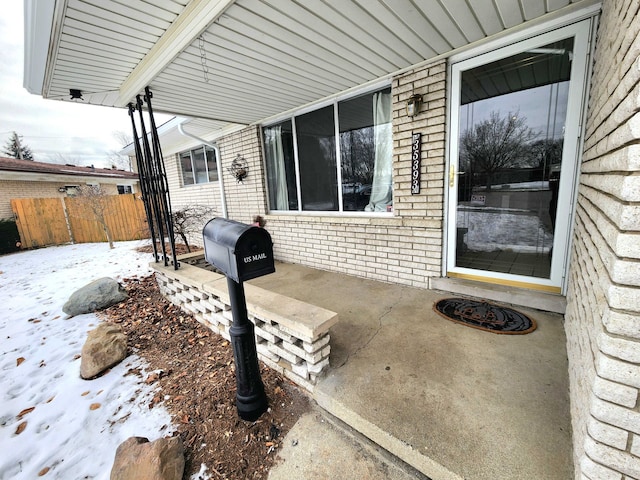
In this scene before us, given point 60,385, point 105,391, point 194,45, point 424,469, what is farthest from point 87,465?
point 194,45

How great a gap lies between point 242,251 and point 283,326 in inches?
32.0

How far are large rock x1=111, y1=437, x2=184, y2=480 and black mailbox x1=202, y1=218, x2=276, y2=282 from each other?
103 cm

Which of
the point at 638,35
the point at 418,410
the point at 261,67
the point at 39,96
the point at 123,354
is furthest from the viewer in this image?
the point at 39,96

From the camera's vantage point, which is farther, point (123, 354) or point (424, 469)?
point (123, 354)

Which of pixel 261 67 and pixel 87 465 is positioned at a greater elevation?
pixel 261 67

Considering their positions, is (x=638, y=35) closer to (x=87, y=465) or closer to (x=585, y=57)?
(x=585, y=57)

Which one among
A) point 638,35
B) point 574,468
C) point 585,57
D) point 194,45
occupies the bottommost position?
point 574,468

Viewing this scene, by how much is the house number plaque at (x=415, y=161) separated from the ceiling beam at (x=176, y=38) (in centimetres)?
217

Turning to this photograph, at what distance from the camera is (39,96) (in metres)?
3.32

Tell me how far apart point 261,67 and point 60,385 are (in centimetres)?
359

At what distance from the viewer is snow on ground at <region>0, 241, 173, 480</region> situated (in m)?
1.68

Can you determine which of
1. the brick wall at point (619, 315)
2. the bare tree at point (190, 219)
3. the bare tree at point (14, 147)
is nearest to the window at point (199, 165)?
the bare tree at point (190, 219)

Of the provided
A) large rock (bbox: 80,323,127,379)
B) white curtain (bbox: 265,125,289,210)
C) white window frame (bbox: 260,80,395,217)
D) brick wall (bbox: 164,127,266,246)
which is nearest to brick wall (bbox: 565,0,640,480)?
white window frame (bbox: 260,80,395,217)

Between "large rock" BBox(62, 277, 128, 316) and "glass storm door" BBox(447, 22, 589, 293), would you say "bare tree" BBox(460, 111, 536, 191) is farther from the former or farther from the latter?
"large rock" BBox(62, 277, 128, 316)
